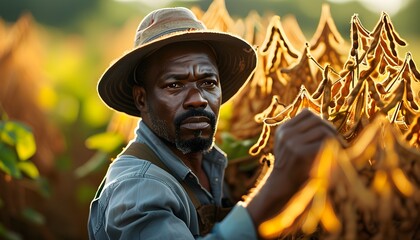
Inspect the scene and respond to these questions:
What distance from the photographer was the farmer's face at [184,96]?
3.22 meters

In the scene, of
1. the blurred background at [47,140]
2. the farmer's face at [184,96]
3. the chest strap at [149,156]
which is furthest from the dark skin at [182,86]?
the blurred background at [47,140]

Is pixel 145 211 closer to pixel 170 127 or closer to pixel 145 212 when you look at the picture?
pixel 145 212

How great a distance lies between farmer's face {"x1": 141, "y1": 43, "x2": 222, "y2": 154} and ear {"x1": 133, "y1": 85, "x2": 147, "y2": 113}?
0.32 feet

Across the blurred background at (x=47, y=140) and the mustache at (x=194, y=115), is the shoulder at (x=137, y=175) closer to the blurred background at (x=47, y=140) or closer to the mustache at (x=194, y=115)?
the mustache at (x=194, y=115)

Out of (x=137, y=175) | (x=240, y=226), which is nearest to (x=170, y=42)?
(x=137, y=175)

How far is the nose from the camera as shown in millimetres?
3213

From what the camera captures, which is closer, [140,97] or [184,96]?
[184,96]

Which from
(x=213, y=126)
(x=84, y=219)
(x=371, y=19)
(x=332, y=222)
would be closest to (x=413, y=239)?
(x=332, y=222)

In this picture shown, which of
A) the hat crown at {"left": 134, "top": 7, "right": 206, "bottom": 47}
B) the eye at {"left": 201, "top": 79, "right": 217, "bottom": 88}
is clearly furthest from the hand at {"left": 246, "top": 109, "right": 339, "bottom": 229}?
the hat crown at {"left": 134, "top": 7, "right": 206, "bottom": 47}

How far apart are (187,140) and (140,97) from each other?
345 millimetres

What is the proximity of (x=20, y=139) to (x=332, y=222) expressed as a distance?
3.64m

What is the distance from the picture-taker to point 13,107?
25.7 ft

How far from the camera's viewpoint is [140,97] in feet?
11.4

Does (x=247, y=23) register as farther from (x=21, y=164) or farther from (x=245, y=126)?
(x=21, y=164)
